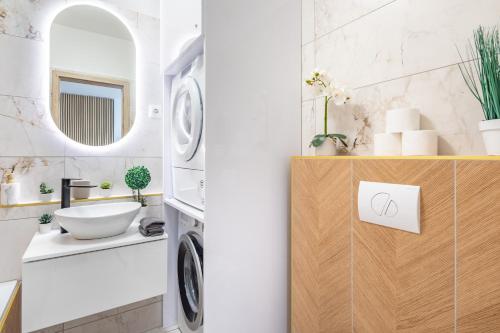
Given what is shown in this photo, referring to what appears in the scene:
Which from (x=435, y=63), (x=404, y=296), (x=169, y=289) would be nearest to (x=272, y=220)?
(x=404, y=296)

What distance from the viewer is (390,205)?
86 cm

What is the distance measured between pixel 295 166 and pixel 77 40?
169cm

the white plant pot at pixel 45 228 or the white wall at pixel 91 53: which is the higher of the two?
the white wall at pixel 91 53

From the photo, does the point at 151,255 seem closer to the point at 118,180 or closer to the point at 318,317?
the point at 118,180

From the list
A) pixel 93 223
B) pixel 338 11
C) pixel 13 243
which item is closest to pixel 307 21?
pixel 338 11

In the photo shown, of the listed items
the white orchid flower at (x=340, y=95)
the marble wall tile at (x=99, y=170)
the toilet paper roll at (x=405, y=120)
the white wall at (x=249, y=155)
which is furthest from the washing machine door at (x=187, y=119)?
the toilet paper roll at (x=405, y=120)

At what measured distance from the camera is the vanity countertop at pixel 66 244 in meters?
1.21

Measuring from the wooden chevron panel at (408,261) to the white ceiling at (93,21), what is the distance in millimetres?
1880

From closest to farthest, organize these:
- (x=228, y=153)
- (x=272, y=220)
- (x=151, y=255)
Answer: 1. (x=228, y=153)
2. (x=272, y=220)
3. (x=151, y=255)

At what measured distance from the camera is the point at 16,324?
4.52ft

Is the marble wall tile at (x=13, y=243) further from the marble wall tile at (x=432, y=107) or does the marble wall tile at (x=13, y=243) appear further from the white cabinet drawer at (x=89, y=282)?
the marble wall tile at (x=432, y=107)

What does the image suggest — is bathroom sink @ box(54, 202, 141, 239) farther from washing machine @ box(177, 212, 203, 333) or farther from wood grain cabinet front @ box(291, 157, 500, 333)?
wood grain cabinet front @ box(291, 157, 500, 333)

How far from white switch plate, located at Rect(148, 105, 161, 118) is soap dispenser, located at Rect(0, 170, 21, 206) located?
907 mm

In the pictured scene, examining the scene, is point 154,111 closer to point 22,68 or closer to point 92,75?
point 92,75
